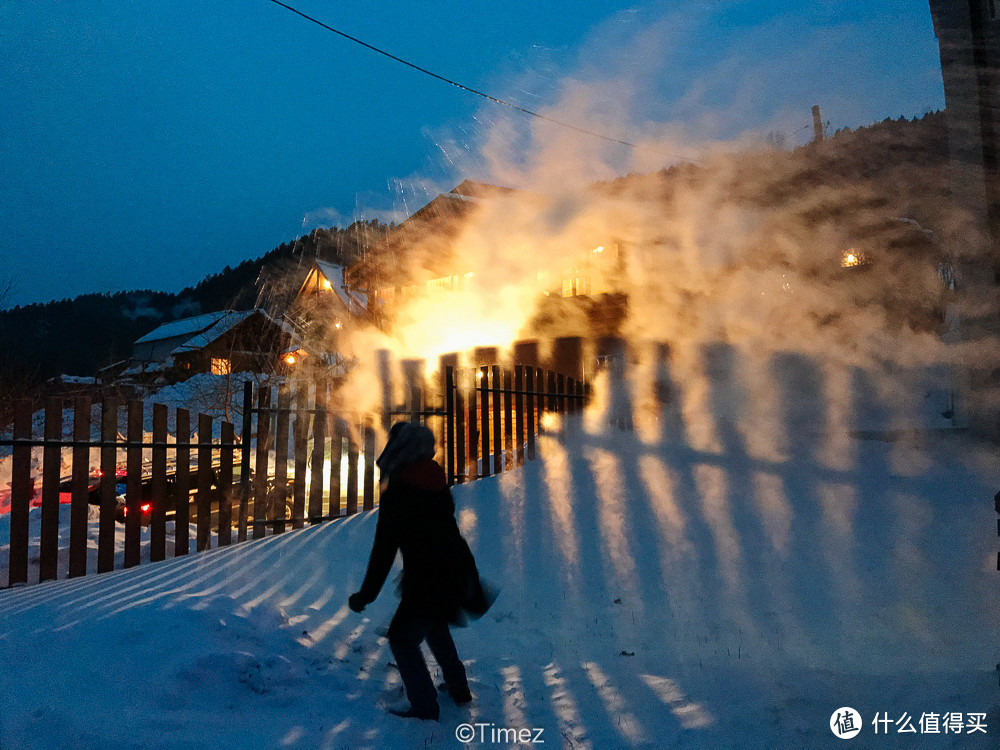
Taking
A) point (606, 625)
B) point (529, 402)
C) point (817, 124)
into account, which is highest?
point (817, 124)

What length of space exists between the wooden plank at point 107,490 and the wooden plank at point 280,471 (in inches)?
54.2

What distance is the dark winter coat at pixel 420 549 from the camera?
9.59 feet

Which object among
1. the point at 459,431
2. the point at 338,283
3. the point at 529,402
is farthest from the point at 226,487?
the point at 338,283

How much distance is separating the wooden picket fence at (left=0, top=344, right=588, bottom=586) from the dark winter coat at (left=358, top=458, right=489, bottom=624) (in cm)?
283

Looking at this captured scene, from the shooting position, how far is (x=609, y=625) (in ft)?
13.5

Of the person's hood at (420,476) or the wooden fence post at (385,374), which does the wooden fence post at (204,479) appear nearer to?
the person's hood at (420,476)

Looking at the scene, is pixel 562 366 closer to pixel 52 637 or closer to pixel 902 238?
pixel 902 238

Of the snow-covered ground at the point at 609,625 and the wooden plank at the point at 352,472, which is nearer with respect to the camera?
the snow-covered ground at the point at 609,625

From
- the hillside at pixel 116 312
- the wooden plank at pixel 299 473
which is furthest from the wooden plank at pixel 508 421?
the hillside at pixel 116 312

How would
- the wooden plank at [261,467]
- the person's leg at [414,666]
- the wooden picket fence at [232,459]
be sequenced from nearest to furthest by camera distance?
the person's leg at [414,666] → the wooden picket fence at [232,459] → the wooden plank at [261,467]

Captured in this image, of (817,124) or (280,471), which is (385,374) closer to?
(280,471)

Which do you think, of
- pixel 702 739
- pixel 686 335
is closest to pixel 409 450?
pixel 702 739

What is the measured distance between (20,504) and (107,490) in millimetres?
578

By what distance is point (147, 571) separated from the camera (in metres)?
4.83
